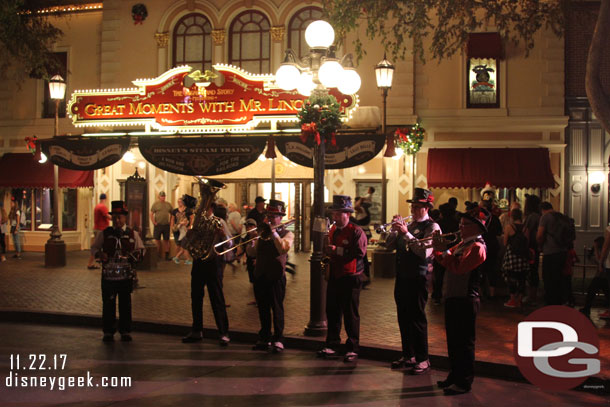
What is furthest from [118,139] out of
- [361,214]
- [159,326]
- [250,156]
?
[159,326]

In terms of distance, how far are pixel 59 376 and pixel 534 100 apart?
1559cm

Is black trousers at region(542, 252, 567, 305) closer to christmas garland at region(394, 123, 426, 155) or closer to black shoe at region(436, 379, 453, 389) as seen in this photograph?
black shoe at region(436, 379, 453, 389)

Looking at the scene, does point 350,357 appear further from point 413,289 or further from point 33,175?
point 33,175

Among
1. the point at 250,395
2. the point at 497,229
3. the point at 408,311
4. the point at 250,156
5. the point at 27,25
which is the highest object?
the point at 27,25

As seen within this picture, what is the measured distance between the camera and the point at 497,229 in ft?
40.9

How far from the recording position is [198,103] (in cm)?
1623

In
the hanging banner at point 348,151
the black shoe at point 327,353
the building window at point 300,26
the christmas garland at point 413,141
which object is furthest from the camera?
the building window at point 300,26

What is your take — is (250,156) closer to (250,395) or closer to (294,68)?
(294,68)

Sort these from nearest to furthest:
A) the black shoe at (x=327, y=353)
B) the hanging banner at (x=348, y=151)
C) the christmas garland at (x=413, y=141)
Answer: the black shoe at (x=327, y=353), the hanging banner at (x=348, y=151), the christmas garland at (x=413, y=141)

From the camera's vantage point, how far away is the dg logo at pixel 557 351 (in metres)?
7.18

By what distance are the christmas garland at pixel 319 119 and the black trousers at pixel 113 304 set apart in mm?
3140

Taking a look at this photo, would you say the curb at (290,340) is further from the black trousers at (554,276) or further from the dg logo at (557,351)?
the black trousers at (554,276)

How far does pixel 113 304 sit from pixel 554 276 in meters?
6.75

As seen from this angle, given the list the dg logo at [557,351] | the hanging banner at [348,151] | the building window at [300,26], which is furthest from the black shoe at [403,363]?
the building window at [300,26]
